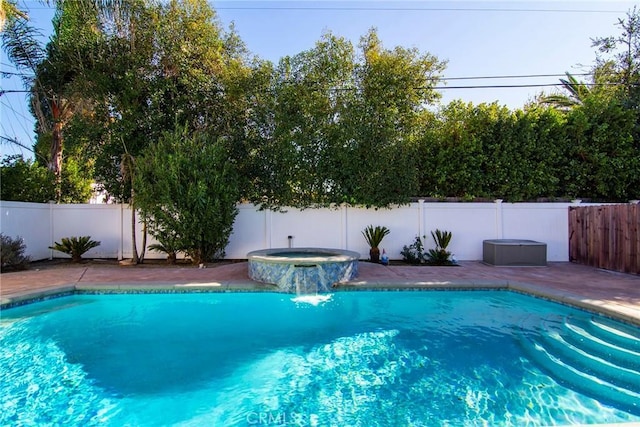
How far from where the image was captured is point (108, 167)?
10477 mm

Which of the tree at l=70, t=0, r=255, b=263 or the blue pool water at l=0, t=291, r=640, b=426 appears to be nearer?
the blue pool water at l=0, t=291, r=640, b=426

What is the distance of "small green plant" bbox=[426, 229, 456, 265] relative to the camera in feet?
32.7

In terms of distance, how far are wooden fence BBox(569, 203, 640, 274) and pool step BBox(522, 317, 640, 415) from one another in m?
4.52

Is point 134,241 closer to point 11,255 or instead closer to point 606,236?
point 11,255

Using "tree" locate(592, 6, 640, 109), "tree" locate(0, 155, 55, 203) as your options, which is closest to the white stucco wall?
"tree" locate(0, 155, 55, 203)

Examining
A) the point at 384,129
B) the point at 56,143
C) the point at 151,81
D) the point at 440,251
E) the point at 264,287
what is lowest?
the point at 264,287

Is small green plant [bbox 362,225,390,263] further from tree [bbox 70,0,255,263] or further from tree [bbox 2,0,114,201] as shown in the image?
tree [bbox 2,0,114,201]

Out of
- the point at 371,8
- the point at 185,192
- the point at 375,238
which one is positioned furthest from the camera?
the point at 371,8

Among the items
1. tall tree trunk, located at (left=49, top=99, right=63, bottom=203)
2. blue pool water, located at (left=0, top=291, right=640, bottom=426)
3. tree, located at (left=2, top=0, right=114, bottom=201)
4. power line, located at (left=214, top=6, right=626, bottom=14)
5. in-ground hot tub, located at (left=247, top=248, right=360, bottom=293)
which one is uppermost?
power line, located at (left=214, top=6, right=626, bottom=14)

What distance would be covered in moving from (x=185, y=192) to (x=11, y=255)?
4.53m

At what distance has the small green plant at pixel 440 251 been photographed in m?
9.96

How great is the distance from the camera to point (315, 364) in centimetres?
420

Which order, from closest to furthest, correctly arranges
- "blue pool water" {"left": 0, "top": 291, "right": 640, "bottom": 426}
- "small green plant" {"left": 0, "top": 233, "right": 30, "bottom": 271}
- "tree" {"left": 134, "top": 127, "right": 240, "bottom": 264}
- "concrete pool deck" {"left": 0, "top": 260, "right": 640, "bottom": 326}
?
"blue pool water" {"left": 0, "top": 291, "right": 640, "bottom": 426} < "concrete pool deck" {"left": 0, "top": 260, "right": 640, "bottom": 326} < "small green plant" {"left": 0, "top": 233, "right": 30, "bottom": 271} < "tree" {"left": 134, "top": 127, "right": 240, "bottom": 264}

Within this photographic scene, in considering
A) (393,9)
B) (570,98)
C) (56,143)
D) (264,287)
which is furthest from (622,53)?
(56,143)
